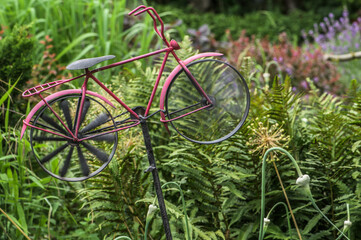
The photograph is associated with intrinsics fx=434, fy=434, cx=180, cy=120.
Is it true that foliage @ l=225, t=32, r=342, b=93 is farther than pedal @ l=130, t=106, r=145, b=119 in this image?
Yes

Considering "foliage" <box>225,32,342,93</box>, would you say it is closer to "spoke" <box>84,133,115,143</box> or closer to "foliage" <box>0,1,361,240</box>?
"foliage" <box>0,1,361,240</box>

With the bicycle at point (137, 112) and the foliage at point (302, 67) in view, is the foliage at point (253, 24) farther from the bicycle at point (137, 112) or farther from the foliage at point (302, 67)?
the bicycle at point (137, 112)

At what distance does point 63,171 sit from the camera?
5.45ft

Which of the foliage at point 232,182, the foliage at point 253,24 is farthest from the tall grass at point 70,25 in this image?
the foliage at point 253,24

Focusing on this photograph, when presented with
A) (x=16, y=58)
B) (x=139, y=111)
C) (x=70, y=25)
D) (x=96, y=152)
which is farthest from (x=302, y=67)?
(x=96, y=152)

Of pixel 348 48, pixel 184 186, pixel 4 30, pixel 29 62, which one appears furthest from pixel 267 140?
pixel 348 48

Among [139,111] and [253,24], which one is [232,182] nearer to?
[139,111]

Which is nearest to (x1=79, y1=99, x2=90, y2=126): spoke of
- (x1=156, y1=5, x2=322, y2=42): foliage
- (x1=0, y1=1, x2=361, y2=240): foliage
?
(x1=0, y1=1, x2=361, y2=240): foliage

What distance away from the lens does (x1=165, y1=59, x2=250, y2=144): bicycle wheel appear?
1.62 metres

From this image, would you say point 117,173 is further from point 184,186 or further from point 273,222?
point 273,222

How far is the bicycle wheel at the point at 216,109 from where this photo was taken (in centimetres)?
162

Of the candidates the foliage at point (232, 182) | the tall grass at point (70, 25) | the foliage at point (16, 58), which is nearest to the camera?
the foliage at point (232, 182)

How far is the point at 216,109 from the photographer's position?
1.72m

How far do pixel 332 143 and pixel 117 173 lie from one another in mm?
1119
